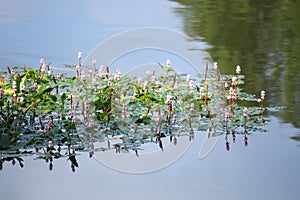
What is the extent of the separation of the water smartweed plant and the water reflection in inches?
16.7

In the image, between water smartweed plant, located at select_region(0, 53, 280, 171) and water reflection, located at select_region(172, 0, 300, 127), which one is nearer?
water smartweed plant, located at select_region(0, 53, 280, 171)

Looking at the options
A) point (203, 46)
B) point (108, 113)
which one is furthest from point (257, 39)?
point (108, 113)

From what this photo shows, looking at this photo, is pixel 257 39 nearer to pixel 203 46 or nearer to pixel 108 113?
pixel 203 46

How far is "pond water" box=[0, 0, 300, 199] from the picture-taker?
427cm

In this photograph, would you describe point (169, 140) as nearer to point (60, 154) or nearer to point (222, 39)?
point (60, 154)

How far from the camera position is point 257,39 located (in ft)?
25.6

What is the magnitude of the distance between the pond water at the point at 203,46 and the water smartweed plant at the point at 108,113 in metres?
0.12

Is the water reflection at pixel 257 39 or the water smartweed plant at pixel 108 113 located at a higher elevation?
the water reflection at pixel 257 39

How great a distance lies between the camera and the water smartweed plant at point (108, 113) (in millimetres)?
4691

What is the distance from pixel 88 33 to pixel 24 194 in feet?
12.7

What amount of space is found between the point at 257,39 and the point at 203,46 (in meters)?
0.70

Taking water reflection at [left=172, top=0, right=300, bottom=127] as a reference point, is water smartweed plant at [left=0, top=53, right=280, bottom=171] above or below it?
below

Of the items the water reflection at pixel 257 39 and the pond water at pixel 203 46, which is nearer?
the pond water at pixel 203 46

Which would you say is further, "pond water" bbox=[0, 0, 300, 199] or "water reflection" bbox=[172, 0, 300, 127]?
"water reflection" bbox=[172, 0, 300, 127]
